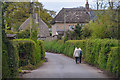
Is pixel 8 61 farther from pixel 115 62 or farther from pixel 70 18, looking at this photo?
pixel 70 18

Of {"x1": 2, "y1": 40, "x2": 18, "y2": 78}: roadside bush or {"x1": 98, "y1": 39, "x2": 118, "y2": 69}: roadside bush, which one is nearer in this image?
{"x1": 2, "y1": 40, "x2": 18, "y2": 78}: roadside bush

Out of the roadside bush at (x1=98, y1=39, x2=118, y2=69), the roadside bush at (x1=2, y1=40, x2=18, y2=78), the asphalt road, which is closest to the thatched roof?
the asphalt road

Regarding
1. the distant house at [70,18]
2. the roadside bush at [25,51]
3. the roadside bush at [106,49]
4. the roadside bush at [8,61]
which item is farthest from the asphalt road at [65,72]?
the distant house at [70,18]

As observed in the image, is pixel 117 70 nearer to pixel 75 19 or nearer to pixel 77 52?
pixel 77 52

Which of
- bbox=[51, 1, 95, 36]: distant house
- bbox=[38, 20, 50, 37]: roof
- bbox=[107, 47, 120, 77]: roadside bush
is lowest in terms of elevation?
bbox=[107, 47, 120, 77]: roadside bush

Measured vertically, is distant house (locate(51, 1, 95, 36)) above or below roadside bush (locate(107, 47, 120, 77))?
above

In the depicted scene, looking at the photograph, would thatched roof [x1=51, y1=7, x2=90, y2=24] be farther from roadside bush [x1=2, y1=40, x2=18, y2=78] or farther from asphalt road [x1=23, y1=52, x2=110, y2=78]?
roadside bush [x1=2, y1=40, x2=18, y2=78]

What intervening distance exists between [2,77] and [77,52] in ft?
43.4

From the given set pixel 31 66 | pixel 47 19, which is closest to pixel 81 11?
pixel 47 19

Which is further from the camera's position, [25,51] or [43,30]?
[43,30]

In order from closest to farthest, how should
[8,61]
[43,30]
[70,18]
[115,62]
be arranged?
[8,61], [115,62], [70,18], [43,30]

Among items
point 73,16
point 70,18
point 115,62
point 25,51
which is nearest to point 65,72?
point 25,51

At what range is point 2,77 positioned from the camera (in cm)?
891

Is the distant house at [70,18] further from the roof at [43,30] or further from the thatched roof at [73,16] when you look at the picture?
the roof at [43,30]
